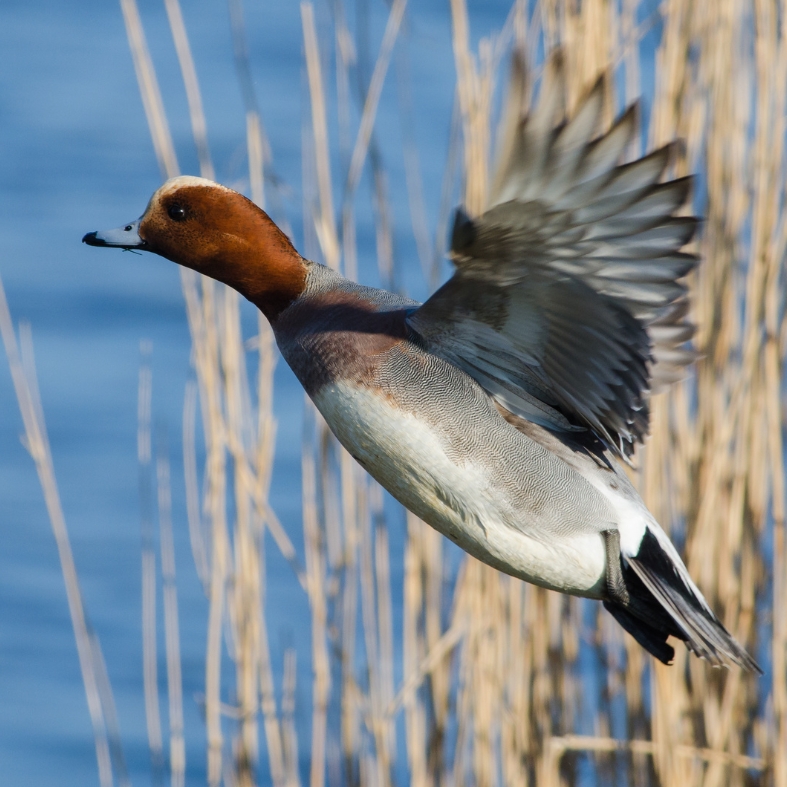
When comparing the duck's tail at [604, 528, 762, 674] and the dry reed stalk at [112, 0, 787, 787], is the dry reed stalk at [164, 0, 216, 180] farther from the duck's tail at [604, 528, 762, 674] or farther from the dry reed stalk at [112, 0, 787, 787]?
the duck's tail at [604, 528, 762, 674]

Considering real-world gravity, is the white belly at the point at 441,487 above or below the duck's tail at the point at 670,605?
above

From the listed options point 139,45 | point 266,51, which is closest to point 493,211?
point 139,45

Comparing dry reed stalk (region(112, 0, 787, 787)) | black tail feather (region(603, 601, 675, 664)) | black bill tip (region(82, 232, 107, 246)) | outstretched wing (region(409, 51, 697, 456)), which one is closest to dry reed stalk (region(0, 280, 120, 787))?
dry reed stalk (region(112, 0, 787, 787))

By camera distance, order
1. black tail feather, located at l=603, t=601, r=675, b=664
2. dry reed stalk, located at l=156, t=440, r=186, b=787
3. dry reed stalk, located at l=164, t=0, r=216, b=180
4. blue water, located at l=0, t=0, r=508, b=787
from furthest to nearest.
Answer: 1. blue water, located at l=0, t=0, r=508, b=787
2. dry reed stalk, located at l=156, t=440, r=186, b=787
3. dry reed stalk, located at l=164, t=0, r=216, b=180
4. black tail feather, located at l=603, t=601, r=675, b=664

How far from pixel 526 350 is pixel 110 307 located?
3.71 metres

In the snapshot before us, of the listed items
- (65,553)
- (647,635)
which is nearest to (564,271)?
(647,635)

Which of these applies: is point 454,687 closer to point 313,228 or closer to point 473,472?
point 473,472

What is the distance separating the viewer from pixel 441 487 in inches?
76.6

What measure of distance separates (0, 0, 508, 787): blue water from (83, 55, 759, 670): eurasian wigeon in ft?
4.73

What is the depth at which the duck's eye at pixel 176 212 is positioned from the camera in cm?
215

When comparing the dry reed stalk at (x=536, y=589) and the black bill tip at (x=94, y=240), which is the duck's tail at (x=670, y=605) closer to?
the dry reed stalk at (x=536, y=589)

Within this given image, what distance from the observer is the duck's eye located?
2.15m

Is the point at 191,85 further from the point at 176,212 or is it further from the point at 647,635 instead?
the point at 647,635

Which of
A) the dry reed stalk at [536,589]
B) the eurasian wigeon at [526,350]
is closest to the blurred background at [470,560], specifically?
the dry reed stalk at [536,589]
